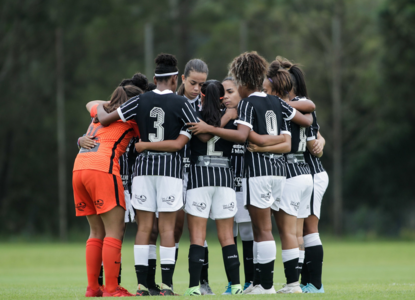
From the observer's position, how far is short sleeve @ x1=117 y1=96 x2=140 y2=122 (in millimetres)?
6047

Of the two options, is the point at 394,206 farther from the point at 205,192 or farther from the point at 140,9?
the point at 205,192

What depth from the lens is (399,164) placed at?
95.5ft

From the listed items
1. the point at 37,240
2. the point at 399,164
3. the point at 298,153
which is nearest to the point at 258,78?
the point at 298,153

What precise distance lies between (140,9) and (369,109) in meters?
13.1

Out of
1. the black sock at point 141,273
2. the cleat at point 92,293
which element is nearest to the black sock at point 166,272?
the black sock at point 141,273

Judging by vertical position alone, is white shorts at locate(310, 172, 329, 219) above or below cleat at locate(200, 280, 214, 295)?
above

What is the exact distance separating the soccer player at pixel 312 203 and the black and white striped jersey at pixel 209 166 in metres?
1.18

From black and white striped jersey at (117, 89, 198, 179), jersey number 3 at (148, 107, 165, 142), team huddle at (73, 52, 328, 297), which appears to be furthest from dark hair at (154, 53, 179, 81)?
jersey number 3 at (148, 107, 165, 142)

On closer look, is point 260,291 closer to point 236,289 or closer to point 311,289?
point 236,289

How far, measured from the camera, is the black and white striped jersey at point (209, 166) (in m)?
6.03

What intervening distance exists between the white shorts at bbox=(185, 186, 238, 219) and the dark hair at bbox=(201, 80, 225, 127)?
0.70m

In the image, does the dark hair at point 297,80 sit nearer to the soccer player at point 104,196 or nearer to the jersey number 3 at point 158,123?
the jersey number 3 at point 158,123

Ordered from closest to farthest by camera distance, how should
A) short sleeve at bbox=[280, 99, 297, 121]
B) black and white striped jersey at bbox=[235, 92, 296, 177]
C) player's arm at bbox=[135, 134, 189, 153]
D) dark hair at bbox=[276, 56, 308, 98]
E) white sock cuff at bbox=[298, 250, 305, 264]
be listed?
player's arm at bbox=[135, 134, 189, 153]
black and white striped jersey at bbox=[235, 92, 296, 177]
short sleeve at bbox=[280, 99, 297, 121]
white sock cuff at bbox=[298, 250, 305, 264]
dark hair at bbox=[276, 56, 308, 98]

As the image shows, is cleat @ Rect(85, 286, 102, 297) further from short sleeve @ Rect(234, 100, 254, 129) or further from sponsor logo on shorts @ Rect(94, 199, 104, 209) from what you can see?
short sleeve @ Rect(234, 100, 254, 129)
